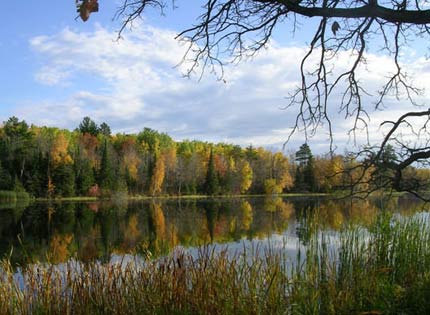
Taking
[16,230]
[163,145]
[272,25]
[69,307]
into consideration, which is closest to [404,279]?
[272,25]

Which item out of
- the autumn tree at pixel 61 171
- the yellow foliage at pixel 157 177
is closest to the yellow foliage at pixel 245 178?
the yellow foliage at pixel 157 177

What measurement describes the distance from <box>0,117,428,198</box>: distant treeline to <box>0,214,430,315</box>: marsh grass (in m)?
50.2

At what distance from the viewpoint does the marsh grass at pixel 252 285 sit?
17.0ft

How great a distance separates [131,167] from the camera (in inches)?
2940

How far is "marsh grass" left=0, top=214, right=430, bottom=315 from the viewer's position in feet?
17.0

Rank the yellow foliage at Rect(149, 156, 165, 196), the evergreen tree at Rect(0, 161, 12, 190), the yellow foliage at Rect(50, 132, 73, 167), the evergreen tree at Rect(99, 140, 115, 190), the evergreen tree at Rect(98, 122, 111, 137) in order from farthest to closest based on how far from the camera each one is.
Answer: the evergreen tree at Rect(98, 122, 111, 137) → the yellow foliage at Rect(149, 156, 165, 196) → the evergreen tree at Rect(99, 140, 115, 190) → the yellow foliage at Rect(50, 132, 73, 167) → the evergreen tree at Rect(0, 161, 12, 190)

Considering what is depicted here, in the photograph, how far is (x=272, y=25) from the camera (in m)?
4.26

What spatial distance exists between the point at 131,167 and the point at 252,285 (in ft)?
232

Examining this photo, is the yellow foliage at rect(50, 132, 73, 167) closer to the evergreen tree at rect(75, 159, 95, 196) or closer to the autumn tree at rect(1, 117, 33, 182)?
the evergreen tree at rect(75, 159, 95, 196)

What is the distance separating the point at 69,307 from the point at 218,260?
1994 mm

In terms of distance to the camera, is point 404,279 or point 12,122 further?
point 12,122

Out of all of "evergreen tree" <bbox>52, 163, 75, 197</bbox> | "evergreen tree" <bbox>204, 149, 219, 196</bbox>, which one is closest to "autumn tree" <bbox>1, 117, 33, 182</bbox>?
"evergreen tree" <bbox>52, 163, 75, 197</bbox>

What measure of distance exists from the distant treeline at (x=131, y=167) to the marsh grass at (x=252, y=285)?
50213 millimetres

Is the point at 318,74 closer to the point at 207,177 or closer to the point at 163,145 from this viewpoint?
the point at 207,177
